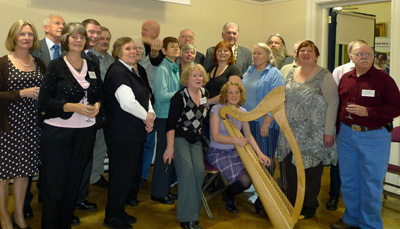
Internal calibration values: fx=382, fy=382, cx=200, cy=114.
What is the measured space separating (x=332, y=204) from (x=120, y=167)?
2.11 meters

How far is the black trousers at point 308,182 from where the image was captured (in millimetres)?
3391

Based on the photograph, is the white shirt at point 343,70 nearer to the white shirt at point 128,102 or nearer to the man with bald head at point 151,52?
the man with bald head at point 151,52

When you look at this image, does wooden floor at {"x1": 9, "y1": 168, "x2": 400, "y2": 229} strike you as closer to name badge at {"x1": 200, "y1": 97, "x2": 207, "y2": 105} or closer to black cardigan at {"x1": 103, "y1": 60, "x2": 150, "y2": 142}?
black cardigan at {"x1": 103, "y1": 60, "x2": 150, "y2": 142}

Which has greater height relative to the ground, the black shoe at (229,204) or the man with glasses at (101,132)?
the man with glasses at (101,132)

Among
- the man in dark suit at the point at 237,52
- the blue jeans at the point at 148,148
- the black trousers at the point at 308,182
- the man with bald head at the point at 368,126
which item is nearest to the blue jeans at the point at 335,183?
the black trousers at the point at 308,182

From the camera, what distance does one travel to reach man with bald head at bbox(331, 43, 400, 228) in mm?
2887

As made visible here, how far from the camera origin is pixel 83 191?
3.49 m

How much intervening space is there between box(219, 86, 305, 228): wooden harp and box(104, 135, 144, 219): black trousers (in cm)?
79

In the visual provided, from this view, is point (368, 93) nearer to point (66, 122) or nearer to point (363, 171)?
point (363, 171)

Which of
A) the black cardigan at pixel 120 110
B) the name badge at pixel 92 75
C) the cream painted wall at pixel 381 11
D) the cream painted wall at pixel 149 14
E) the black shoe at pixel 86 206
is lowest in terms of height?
the black shoe at pixel 86 206

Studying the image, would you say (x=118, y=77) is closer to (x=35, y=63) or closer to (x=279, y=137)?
(x=35, y=63)

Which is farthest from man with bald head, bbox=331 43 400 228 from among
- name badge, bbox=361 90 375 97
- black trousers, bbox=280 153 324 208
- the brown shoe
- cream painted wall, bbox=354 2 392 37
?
cream painted wall, bbox=354 2 392 37

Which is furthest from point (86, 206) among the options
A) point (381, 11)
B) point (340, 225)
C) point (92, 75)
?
point (381, 11)

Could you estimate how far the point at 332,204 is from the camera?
146 inches
